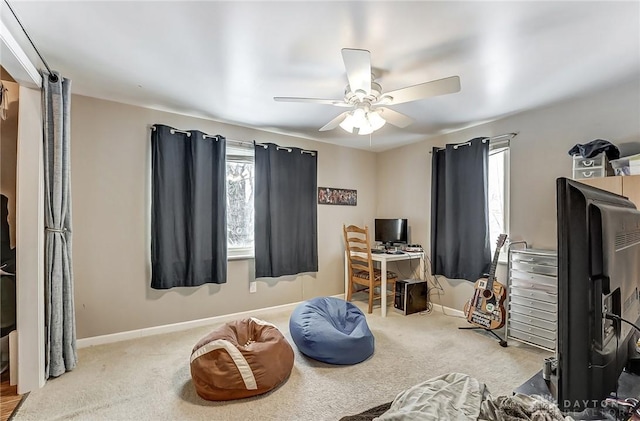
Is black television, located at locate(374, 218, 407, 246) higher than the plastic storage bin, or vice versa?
the plastic storage bin

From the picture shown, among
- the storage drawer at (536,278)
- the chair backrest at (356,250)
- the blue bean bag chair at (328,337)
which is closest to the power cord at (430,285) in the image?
the chair backrest at (356,250)

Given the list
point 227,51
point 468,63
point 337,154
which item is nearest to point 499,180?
point 468,63

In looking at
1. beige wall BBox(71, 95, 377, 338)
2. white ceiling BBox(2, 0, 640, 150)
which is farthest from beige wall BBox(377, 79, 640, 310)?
beige wall BBox(71, 95, 377, 338)

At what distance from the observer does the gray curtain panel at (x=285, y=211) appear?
3.67 meters

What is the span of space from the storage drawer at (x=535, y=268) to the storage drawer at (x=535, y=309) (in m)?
0.27

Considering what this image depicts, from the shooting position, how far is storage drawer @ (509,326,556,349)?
256 centimetres

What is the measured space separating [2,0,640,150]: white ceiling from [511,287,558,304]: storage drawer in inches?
68.2

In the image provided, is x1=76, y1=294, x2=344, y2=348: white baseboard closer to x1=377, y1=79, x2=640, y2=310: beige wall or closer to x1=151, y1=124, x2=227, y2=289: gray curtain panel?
x1=151, y1=124, x2=227, y2=289: gray curtain panel

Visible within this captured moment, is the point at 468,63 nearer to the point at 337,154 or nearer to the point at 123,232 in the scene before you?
the point at 337,154

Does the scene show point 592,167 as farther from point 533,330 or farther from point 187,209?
point 187,209

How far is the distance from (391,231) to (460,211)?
1.03 metres

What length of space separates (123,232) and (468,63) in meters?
3.35

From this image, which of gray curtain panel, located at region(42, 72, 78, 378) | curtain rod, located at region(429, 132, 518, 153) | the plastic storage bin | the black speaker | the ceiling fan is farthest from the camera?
the black speaker

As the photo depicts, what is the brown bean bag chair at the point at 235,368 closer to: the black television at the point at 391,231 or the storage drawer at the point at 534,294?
the storage drawer at the point at 534,294
